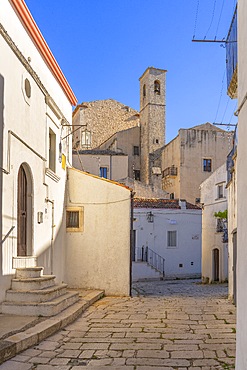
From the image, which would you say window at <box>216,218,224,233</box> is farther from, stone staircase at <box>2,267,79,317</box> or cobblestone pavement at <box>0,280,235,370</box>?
stone staircase at <box>2,267,79,317</box>

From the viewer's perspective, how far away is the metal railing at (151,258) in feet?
84.1

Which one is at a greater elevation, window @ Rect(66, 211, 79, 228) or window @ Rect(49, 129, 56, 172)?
window @ Rect(49, 129, 56, 172)

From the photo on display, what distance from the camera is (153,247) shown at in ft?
86.3

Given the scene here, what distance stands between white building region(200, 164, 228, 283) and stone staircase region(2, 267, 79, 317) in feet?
46.4

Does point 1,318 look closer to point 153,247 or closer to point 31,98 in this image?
point 31,98

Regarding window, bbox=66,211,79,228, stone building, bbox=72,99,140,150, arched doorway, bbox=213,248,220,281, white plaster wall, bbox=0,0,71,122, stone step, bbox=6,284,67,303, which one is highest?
stone building, bbox=72,99,140,150

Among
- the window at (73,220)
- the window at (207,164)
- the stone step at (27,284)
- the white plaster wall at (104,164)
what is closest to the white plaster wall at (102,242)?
the window at (73,220)

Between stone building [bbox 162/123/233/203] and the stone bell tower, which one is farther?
the stone bell tower

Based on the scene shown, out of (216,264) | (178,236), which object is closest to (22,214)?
(216,264)

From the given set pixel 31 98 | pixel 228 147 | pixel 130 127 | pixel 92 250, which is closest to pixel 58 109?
pixel 31 98

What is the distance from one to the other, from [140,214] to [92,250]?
13177 millimetres

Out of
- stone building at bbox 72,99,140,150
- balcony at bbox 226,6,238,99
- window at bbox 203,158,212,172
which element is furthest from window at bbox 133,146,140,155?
balcony at bbox 226,6,238,99

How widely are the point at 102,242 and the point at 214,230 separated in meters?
11.7

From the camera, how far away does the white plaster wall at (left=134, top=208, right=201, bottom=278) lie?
26.1 meters
